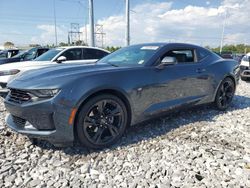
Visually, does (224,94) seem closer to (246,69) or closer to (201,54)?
(201,54)

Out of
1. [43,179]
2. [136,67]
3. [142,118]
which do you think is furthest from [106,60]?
[43,179]

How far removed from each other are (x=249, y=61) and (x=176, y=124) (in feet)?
20.1

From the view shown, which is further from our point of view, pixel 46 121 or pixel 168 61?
pixel 168 61

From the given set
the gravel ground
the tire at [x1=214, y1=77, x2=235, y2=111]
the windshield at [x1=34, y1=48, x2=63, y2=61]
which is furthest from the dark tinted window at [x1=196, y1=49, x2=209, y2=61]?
the windshield at [x1=34, y1=48, x2=63, y2=61]

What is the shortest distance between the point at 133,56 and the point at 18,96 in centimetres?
192

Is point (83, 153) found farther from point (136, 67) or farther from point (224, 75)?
point (224, 75)

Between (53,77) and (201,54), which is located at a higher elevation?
(201,54)

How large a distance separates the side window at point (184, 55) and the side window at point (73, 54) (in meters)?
4.06

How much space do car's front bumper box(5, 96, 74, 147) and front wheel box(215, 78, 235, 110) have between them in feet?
10.9

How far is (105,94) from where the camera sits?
3.01 metres

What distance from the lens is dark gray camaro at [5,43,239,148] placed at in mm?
2691

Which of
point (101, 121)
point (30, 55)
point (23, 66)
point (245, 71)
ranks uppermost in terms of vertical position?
point (30, 55)

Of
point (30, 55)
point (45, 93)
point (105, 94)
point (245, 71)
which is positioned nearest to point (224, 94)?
point (105, 94)

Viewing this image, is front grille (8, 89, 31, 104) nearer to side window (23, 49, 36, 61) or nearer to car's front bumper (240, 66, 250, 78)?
side window (23, 49, 36, 61)
